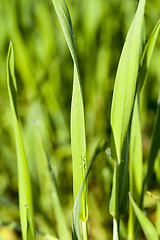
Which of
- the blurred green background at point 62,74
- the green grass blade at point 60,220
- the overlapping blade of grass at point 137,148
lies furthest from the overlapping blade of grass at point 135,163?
the blurred green background at point 62,74

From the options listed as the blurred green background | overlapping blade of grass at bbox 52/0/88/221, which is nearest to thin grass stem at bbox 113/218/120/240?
overlapping blade of grass at bbox 52/0/88/221

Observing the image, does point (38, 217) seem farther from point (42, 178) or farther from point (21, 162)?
point (21, 162)

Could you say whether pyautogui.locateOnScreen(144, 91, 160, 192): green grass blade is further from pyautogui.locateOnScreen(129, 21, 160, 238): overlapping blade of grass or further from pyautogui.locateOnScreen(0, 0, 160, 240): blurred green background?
pyautogui.locateOnScreen(0, 0, 160, 240): blurred green background

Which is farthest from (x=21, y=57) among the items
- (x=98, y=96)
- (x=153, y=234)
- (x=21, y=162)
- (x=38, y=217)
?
(x=153, y=234)

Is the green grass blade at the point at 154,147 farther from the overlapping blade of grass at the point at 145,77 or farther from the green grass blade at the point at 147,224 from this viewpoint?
the green grass blade at the point at 147,224

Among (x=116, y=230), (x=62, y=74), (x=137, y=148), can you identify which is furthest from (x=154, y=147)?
(x=62, y=74)
